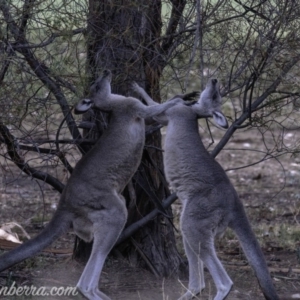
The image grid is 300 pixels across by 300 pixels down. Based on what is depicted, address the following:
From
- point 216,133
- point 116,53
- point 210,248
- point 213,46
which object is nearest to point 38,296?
point 210,248

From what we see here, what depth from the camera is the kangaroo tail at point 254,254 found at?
20.5ft

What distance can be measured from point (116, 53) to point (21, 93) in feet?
3.16

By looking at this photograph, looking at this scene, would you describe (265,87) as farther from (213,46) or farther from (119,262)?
(119,262)

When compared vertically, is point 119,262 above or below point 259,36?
below

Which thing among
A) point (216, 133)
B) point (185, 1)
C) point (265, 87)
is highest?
point (216, 133)

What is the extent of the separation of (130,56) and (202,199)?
1508mm

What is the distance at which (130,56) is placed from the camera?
7.02 m

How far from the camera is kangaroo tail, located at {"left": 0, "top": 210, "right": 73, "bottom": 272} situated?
6234 mm

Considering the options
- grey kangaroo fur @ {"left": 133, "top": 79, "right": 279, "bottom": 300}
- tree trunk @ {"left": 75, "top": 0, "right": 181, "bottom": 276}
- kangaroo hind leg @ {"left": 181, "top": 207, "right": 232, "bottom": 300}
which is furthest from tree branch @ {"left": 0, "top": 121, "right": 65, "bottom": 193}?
kangaroo hind leg @ {"left": 181, "top": 207, "right": 232, "bottom": 300}

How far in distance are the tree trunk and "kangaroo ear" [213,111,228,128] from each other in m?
0.71

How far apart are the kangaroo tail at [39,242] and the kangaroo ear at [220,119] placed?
4.94 ft

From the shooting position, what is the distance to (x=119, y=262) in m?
7.70

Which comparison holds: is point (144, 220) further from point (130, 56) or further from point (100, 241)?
point (130, 56)

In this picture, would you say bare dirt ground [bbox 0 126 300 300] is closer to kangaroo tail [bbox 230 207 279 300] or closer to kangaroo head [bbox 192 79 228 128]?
kangaroo tail [bbox 230 207 279 300]
